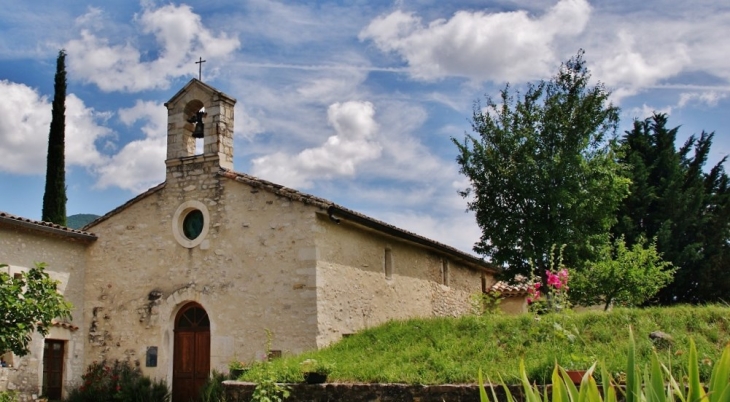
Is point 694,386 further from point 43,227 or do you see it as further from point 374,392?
point 43,227

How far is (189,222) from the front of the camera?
15.6 metres

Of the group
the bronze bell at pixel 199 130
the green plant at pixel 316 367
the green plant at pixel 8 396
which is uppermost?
the bronze bell at pixel 199 130

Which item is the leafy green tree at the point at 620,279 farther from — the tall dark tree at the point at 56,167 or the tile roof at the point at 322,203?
the tall dark tree at the point at 56,167

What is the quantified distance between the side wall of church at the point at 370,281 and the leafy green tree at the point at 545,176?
1912 mm

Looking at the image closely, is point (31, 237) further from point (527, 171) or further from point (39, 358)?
point (527, 171)

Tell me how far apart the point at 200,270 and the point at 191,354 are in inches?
74.1

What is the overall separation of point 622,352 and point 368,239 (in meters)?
7.61

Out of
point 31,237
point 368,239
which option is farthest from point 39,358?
point 368,239

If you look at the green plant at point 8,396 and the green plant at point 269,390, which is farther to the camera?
the green plant at point 8,396

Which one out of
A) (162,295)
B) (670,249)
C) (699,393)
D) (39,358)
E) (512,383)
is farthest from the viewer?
(670,249)

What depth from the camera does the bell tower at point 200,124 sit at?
603 inches

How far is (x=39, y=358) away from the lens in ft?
46.0

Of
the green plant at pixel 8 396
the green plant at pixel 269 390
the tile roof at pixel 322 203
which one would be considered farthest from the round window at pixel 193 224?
the green plant at pixel 269 390

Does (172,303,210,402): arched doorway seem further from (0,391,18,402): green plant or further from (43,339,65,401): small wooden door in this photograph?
(0,391,18,402): green plant
